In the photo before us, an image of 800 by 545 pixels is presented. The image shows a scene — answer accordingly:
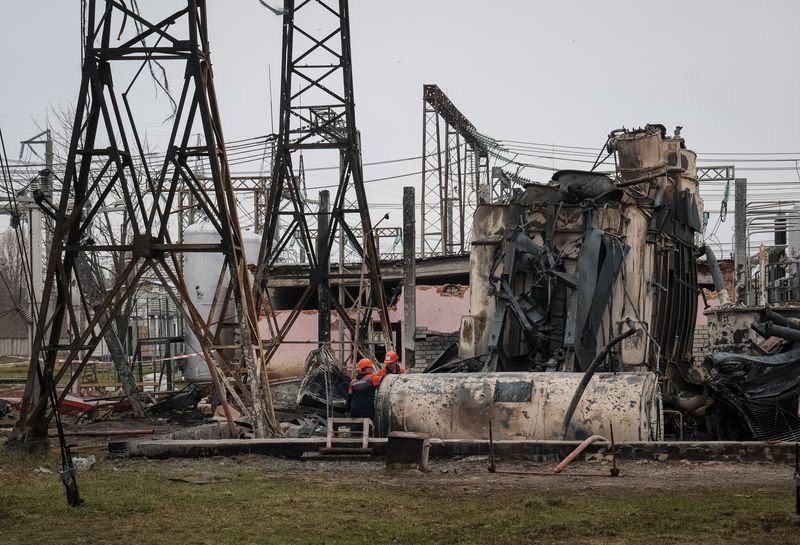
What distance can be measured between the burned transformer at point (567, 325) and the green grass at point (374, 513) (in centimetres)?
264

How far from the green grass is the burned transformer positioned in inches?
104

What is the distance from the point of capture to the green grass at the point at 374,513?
8.45 meters

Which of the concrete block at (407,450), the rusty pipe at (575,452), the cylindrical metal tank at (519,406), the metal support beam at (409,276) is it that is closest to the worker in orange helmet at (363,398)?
the cylindrical metal tank at (519,406)

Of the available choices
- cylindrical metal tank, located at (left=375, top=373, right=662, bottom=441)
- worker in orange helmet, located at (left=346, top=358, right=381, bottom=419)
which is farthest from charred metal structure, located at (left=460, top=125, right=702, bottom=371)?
worker in orange helmet, located at (left=346, top=358, right=381, bottom=419)

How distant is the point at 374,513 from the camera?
9602 mm

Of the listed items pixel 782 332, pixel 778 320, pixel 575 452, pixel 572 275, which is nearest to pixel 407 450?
pixel 575 452

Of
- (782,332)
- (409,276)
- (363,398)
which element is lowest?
(363,398)

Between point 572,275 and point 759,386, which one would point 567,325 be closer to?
point 572,275

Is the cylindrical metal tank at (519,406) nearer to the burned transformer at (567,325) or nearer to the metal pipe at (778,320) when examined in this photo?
the burned transformer at (567,325)

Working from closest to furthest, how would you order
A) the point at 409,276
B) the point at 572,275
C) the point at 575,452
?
the point at 575,452
the point at 572,275
the point at 409,276

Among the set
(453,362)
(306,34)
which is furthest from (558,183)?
(306,34)

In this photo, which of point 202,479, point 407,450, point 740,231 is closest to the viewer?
point 202,479

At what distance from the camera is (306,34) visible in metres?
21.8

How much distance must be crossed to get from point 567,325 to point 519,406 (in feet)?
6.41
